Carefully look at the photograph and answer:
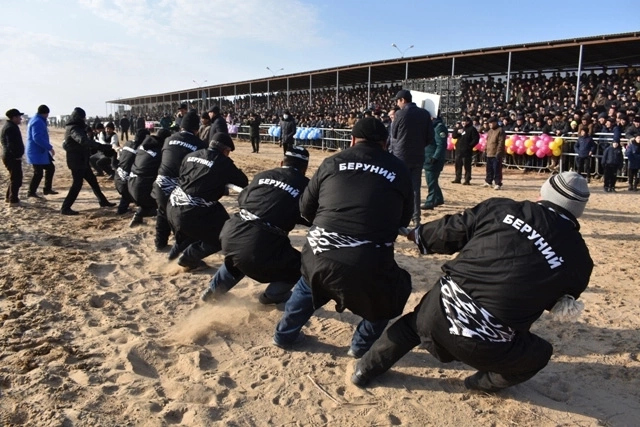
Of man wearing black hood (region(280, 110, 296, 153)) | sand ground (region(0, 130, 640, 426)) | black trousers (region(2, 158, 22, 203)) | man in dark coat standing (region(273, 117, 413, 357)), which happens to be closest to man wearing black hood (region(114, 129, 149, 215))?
black trousers (region(2, 158, 22, 203))

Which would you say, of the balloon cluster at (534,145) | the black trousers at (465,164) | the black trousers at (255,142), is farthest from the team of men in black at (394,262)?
the black trousers at (255,142)

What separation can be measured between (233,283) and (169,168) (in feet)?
7.60

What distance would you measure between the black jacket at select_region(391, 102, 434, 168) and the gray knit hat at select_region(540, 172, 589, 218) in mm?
4506

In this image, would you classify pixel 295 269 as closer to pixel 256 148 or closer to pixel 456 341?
pixel 456 341

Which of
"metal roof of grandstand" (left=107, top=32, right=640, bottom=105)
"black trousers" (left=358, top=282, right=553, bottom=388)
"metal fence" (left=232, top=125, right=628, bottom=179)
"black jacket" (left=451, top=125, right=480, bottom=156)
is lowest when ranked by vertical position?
"black trousers" (left=358, top=282, right=553, bottom=388)

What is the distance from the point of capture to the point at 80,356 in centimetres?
369

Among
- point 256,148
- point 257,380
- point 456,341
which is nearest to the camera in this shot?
point 456,341

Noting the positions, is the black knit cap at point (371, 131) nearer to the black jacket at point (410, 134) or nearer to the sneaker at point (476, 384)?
the sneaker at point (476, 384)

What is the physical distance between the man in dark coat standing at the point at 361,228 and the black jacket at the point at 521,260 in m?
0.59

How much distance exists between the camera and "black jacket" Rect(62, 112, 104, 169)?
869cm

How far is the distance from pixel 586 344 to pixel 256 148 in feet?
64.6

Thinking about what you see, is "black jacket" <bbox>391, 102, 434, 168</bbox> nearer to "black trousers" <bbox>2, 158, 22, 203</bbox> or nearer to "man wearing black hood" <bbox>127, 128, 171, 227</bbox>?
"man wearing black hood" <bbox>127, 128, 171, 227</bbox>

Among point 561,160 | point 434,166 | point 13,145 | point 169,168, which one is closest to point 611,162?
point 561,160

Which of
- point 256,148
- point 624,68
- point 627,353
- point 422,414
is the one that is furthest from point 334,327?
point 624,68
